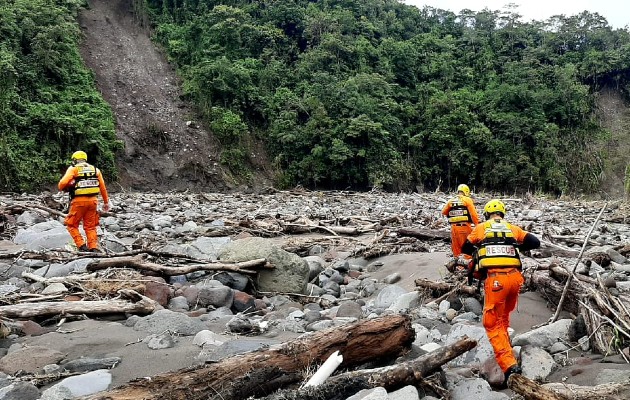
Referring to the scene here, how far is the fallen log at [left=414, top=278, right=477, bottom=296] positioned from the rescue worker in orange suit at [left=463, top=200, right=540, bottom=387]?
80 cm

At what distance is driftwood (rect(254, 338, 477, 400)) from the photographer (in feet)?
8.43

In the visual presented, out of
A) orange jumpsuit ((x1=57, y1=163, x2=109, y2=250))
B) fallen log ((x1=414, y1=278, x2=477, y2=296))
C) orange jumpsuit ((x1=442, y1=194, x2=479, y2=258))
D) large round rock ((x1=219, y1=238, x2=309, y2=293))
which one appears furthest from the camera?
orange jumpsuit ((x1=442, y1=194, x2=479, y2=258))

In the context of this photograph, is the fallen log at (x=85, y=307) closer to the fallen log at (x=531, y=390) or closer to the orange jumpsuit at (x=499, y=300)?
the orange jumpsuit at (x=499, y=300)

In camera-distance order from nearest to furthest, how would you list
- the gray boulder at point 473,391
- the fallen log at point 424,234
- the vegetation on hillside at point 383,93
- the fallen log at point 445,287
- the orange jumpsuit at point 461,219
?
the gray boulder at point 473,391, the fallen log at point 445,287, the orange jumpsuit at point 461,219, the fallen log at point 424,234, the vegetation on hillside at point 383,93

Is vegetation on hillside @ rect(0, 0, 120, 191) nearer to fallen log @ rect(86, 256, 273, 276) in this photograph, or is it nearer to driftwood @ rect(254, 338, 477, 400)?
fallen log @ rect(86, 256, 273, 276)

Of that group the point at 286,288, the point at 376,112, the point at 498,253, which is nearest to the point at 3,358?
the point at 286,288

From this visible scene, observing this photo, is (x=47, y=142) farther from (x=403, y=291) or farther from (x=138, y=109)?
(x=403, y=291)

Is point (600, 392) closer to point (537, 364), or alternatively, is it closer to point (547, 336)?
point (537, 364)

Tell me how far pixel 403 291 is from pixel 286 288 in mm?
1312

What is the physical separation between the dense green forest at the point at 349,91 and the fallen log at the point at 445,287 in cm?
2150

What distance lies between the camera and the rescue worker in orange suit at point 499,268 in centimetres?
379

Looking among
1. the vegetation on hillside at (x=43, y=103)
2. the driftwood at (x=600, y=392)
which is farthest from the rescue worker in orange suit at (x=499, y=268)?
the vegetation on hillside at (x=43, y=103)

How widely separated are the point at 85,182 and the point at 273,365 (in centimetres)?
587

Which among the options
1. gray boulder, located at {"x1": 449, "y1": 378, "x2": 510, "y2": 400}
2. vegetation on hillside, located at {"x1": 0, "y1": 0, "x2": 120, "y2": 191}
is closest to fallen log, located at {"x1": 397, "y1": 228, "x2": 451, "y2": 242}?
gray boulder, located at {"x1": 449, "y1": 378, "x2": 510, "y2": 400}
